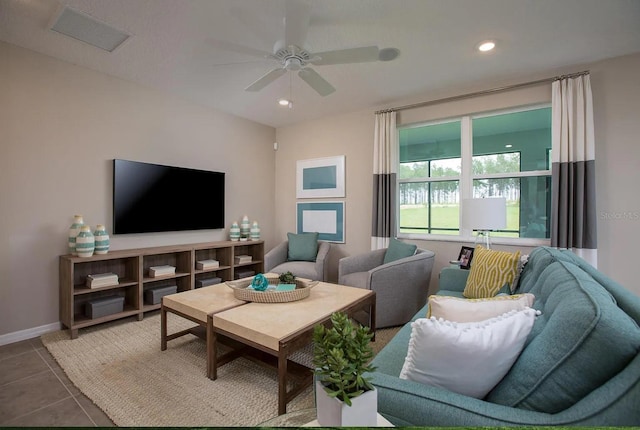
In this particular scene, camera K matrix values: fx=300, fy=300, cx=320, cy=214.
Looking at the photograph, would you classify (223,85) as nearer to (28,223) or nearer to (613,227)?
(28,223)

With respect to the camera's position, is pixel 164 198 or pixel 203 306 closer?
pixel 203 306

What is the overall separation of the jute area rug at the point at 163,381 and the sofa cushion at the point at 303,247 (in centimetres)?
163

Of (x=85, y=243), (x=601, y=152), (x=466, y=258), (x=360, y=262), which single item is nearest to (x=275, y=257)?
(x=360, y=262)

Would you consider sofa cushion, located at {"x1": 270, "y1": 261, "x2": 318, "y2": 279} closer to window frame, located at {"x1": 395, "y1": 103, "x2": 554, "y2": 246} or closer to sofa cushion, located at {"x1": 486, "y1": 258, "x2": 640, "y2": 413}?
window frame, located at {"x1": 395, "y1": 103, "x2": 554, "y2": 246}

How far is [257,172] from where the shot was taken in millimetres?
4738

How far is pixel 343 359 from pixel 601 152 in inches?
135

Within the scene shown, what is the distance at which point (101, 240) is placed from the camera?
113 inches

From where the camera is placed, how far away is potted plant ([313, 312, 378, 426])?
0.67m

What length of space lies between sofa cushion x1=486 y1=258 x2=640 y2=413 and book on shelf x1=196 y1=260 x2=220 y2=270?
3.36 m

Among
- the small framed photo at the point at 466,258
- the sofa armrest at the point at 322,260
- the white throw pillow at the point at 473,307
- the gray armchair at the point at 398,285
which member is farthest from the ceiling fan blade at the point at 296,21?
the sofa armrest at the point at 322,260

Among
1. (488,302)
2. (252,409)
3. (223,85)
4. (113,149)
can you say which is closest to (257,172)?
(223,85)

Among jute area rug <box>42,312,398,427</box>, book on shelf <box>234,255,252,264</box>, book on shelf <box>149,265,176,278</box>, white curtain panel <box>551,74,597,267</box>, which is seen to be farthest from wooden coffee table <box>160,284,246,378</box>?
white curtain panel <box>551,74,597,267</box>

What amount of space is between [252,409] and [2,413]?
4.53ft

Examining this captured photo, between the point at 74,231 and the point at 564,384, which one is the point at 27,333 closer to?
the point at 74,231
